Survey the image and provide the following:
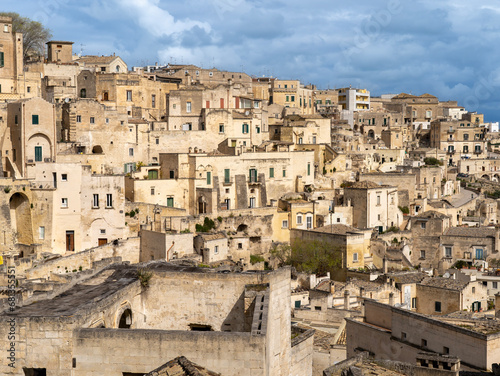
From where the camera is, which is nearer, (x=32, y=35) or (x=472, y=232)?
(x=472, y=232)

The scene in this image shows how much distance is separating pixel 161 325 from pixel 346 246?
2545 cm

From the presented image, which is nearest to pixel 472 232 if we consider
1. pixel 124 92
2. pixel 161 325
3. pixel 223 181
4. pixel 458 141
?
pixel 223 181

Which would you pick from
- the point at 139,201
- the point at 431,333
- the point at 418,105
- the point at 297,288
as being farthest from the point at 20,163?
the point at 418,105

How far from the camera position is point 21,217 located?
36.9m

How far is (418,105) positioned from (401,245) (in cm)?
4395

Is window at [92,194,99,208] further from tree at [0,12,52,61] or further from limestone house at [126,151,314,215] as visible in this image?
tree at [0,12,52,61]

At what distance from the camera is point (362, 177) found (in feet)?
175

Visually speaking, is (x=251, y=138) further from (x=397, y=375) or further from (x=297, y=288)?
(x=397, y=375)

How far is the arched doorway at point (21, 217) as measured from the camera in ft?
120

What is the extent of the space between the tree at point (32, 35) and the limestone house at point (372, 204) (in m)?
29.7

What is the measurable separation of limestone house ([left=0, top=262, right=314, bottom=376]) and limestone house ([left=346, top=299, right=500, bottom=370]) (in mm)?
4336

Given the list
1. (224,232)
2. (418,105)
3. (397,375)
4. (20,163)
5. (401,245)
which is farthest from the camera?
(418,105)

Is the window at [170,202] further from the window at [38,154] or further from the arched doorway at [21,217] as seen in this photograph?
the arched doorway at [21,217]

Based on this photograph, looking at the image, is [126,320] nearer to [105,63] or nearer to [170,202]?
[170,202]
